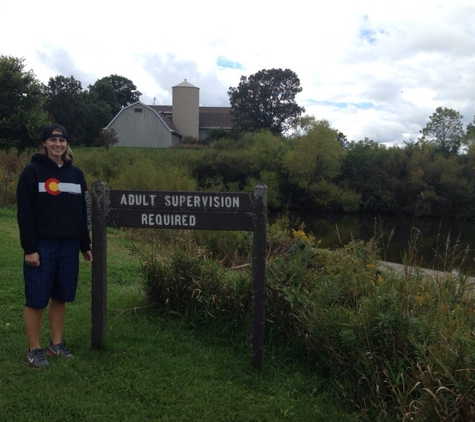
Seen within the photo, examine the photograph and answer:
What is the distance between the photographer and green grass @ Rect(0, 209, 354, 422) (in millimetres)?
A: 3490

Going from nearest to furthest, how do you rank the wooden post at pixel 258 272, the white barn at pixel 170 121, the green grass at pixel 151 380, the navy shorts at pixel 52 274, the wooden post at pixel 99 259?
the green grass at pixel 151 380, the navy shorts at pixel 52 274, the wooden post at pixel 258 272, the wooden post at pixel 99 259, the white barn at pixel 170 121

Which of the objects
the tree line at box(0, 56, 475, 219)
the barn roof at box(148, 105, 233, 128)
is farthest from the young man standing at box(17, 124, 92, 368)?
the barn roof at box(148, 105, 233, 128)

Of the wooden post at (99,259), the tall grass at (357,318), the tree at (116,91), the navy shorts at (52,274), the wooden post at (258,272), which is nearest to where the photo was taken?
the tall grass at (357,318)

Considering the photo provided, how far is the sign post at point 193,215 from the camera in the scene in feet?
13.6

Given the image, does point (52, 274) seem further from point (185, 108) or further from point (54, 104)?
point (185, 108)

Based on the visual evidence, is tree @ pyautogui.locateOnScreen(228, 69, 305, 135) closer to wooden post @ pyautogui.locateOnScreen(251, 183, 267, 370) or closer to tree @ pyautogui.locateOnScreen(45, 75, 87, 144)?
tree @ pyautogui.locateOnScreen(45, 75, 87, 144)

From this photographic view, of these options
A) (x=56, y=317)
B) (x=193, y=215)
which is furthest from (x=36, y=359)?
(x=193, y=215)

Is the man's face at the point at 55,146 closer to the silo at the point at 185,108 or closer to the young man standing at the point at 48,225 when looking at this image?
the young man standing at the point at 48,225

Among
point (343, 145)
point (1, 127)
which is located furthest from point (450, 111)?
point (1, 127)

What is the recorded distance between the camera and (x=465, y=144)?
149 feet

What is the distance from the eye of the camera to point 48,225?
3928 mm

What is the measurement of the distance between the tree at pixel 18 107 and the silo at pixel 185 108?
40.5m

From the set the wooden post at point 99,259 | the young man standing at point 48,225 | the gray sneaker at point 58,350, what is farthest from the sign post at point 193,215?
the gray sneaker at point 58,350

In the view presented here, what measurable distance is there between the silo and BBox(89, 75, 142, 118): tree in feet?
35.3
